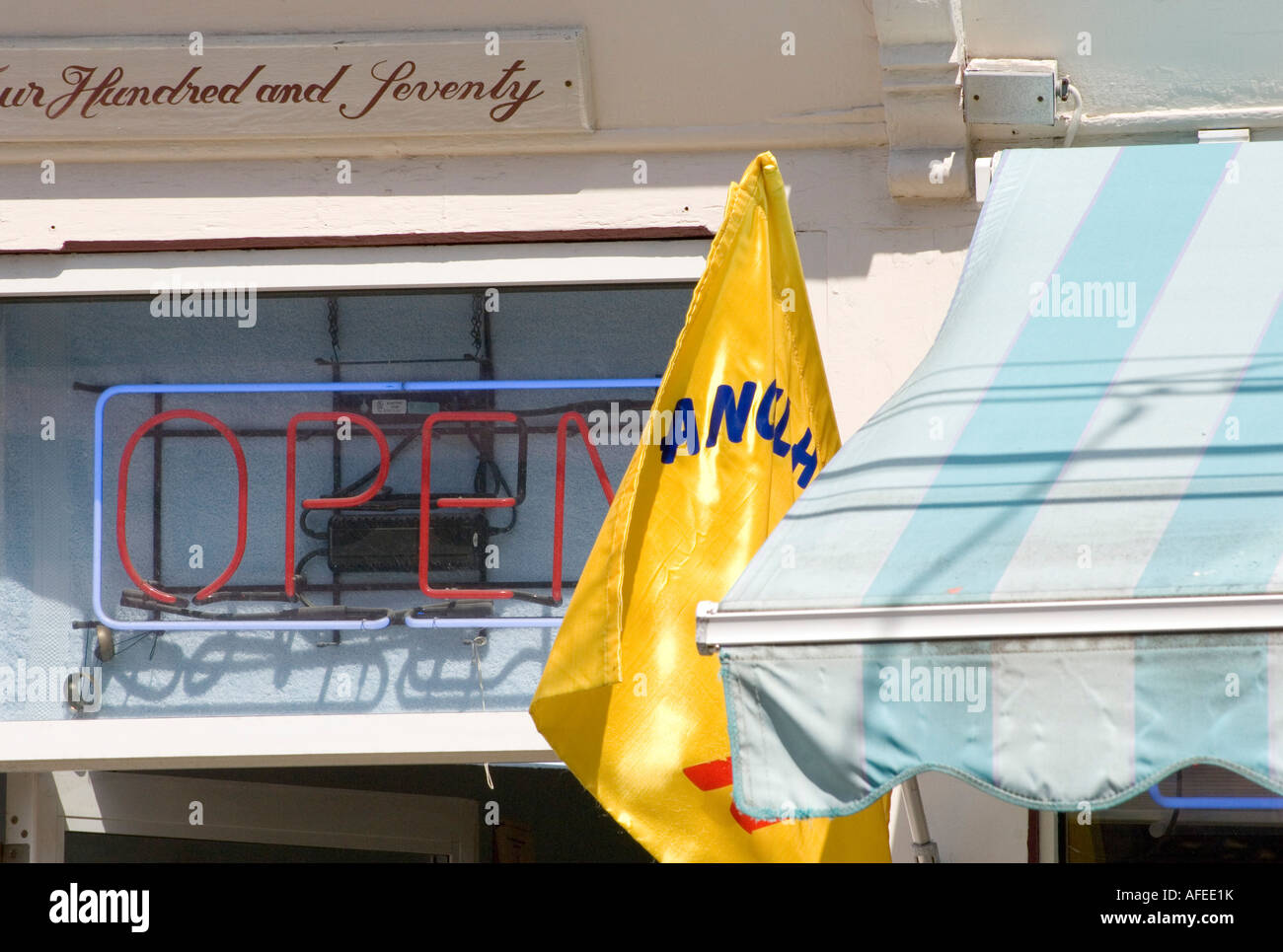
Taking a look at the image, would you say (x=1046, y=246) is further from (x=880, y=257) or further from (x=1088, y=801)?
(x=1088, y=801)

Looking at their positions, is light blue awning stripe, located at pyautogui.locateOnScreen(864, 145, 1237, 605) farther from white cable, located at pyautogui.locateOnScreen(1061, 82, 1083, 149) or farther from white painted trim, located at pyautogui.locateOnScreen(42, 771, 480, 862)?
white painted trim, located at pyautogui.locateOnScreen(42, 771, 480, 862)

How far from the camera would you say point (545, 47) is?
177 inches

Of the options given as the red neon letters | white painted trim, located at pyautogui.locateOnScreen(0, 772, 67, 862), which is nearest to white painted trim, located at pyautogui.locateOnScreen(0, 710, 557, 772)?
white painted trim, located at pyautogui.locateOnScreen(0, 772, 67, 862)

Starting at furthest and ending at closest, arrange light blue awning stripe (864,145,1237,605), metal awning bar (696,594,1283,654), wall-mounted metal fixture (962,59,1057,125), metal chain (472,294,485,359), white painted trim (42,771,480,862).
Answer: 1. white painted trim (42,771,480,862)
2. metal chain (472,294,485,359)
3. wall-mounted metal fixture (962,59,1057,125)
4. light blue awning stripe (864,145,1237,605)
5. metal awning bar (696,594,1283,654)

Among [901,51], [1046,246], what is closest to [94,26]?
[901,51]

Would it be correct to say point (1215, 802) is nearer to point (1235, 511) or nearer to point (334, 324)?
point (1235, 511)

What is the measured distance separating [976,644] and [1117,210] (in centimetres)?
155

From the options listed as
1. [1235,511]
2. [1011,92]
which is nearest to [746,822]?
[1235,511]

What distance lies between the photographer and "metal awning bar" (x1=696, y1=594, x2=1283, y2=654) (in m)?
2.77

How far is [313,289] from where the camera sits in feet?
15.4

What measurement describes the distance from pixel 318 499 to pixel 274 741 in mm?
744

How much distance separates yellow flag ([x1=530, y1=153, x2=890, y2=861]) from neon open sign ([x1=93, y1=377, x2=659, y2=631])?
34.2 inches

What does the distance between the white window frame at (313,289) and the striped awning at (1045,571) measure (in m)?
1.34

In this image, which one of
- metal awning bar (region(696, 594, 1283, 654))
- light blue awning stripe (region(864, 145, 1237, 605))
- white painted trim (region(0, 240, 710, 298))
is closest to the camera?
metal awning bar (region(696, 594, 1283, 654))
